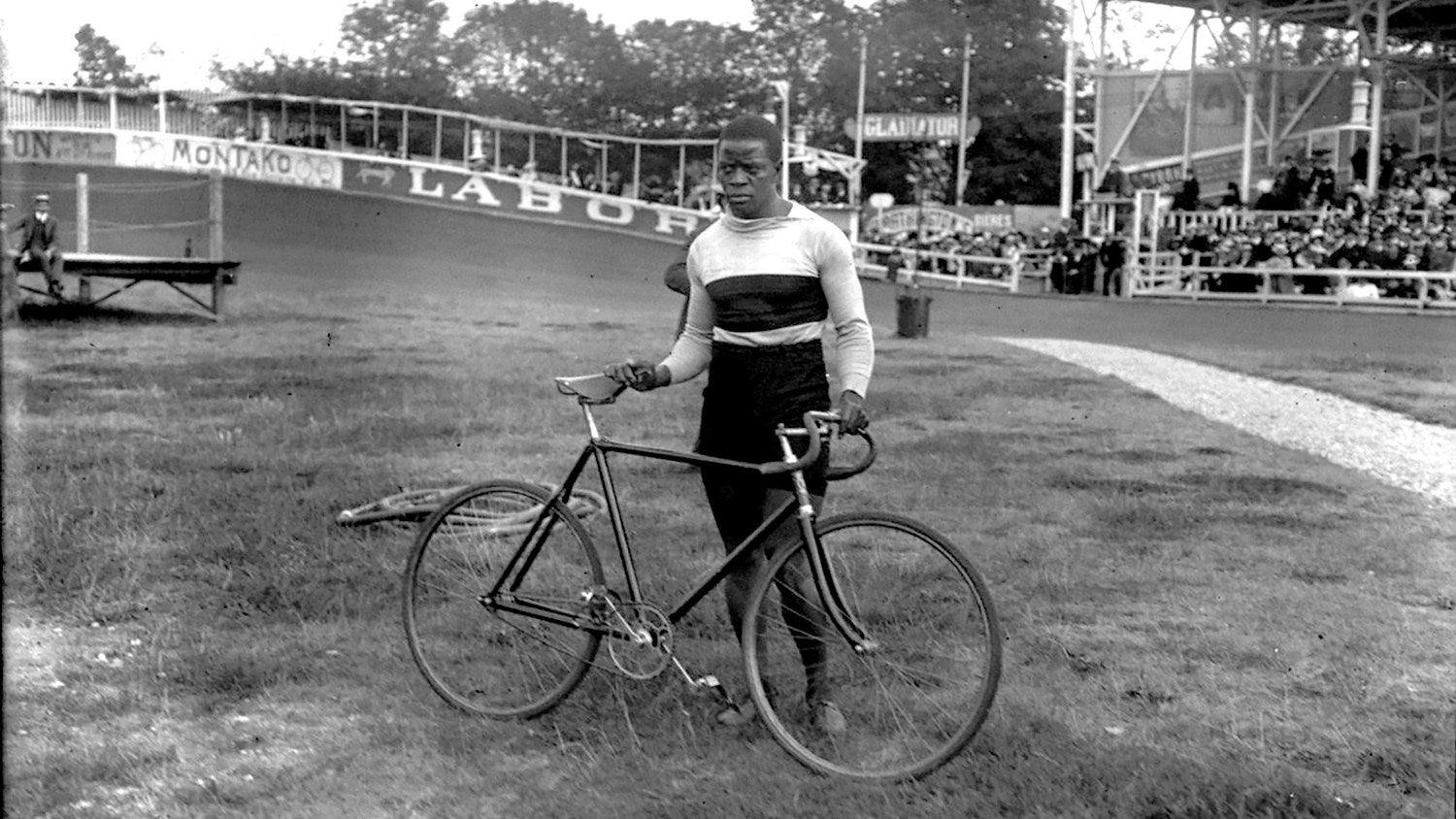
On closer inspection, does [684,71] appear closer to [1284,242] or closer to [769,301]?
[769,301]

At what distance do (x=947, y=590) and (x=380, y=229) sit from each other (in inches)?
833

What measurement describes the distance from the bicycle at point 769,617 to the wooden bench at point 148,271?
12.6 m

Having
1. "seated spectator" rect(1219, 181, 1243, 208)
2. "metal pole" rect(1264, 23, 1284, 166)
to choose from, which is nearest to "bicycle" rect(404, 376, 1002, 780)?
"metal pole" rect(1264, 23, 1284, 166)

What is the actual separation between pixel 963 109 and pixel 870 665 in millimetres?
11019

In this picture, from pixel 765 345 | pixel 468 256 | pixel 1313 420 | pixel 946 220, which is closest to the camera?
pixel 765 345

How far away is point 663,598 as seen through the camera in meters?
6.16

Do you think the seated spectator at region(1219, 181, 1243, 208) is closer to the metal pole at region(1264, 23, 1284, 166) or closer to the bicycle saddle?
the metal pole at region(1264, 23, 1284, 166)

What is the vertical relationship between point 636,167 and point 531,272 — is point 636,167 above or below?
above

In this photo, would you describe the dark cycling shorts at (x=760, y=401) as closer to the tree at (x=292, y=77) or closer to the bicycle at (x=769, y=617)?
the bicycle at (x=769, y=617)

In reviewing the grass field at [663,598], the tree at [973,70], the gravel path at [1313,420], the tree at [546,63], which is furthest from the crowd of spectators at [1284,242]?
the tree at [546,63]

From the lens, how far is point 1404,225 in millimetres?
23906

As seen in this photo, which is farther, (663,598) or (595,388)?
(663,598)

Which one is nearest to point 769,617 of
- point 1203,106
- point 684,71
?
point 684,71

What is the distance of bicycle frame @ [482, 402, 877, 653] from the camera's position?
4375 millimetres
